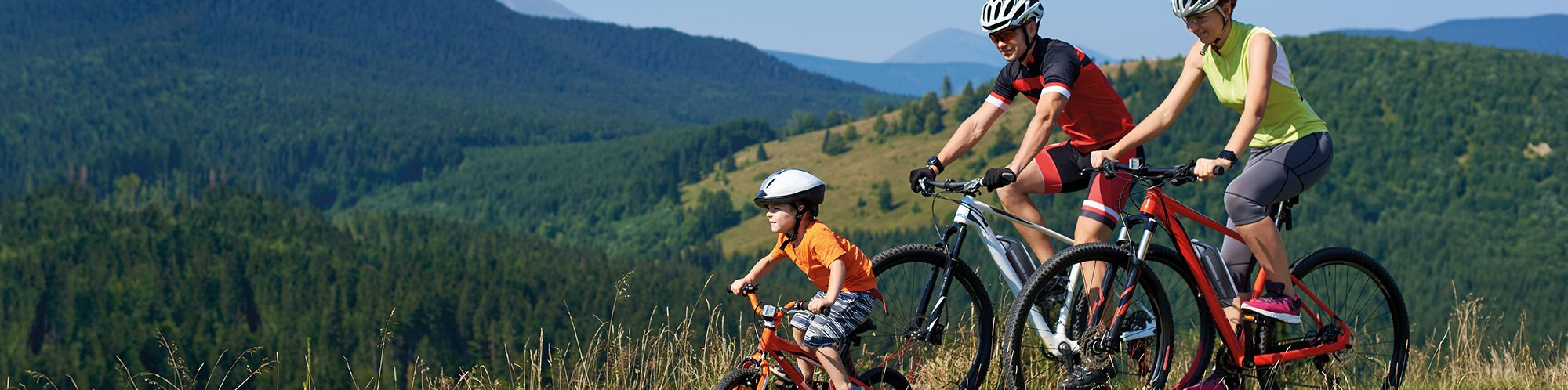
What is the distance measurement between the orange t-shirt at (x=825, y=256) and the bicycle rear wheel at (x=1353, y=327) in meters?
2.08

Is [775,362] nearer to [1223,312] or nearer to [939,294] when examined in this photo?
[939,294]

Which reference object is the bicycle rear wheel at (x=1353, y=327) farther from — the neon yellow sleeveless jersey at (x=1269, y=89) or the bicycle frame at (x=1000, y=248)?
the bicycle frame at (x=1000, y=248)

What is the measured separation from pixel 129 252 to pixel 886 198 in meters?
101

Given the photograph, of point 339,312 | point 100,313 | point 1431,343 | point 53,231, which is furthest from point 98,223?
point 1431,343

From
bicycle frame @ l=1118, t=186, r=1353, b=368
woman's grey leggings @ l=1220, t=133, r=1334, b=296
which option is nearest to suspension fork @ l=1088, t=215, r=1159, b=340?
bicycle frame @ l=1118, t=186, r=1353, b=368

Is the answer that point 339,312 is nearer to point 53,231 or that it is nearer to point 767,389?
point 53,231

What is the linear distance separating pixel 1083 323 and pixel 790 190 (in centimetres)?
137

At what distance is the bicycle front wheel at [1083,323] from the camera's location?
16.9 feet

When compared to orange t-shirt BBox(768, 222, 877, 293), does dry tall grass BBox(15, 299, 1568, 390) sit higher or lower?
lower

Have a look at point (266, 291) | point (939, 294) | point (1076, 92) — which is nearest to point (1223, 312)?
point (1076, 92)

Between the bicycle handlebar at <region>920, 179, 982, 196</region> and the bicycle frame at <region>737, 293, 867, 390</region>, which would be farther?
the bicycle handlebar at <region>920, 179, 982, 196</region>

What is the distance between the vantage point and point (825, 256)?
4.97m

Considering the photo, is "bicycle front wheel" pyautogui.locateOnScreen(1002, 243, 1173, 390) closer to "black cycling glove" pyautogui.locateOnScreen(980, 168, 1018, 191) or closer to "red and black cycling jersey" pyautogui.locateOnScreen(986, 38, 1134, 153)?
"black cycling glove" pyautogui.locateOnScreen(980, 168, 1018, 191)

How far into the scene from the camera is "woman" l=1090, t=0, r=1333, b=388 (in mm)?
5328
